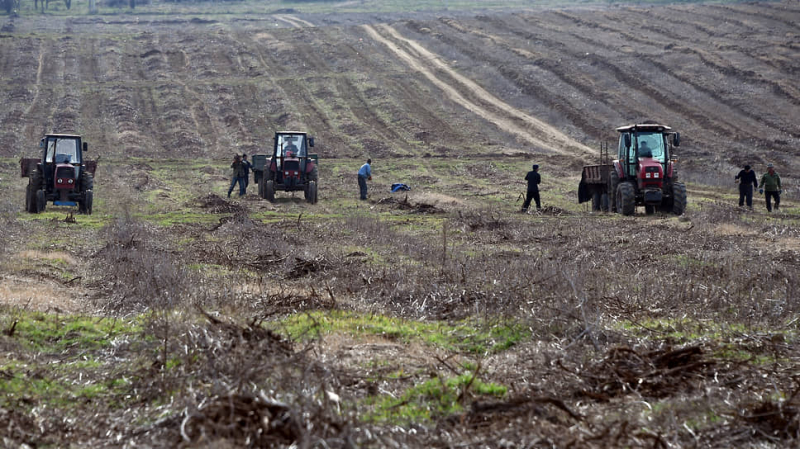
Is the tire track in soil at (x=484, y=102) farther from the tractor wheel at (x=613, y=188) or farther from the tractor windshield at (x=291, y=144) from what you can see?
the tractor wheel at (x=613, y=188)

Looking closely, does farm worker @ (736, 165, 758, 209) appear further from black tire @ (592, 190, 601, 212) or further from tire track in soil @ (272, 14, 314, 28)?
tire track in soil @ (272, 14, 314, 28)

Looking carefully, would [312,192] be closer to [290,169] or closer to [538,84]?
[290,169]

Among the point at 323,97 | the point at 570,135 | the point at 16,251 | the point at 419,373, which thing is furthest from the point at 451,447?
the point at 323,97

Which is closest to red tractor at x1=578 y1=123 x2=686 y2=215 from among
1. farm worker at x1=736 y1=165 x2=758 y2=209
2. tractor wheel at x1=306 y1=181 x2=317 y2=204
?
farm worker at x1=736 y1=165 x2=758 y2=209

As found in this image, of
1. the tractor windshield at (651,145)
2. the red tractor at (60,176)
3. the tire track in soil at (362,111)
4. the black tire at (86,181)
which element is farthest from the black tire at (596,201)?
the tire track in soil at (362,111)

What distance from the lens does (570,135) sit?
41.3 metres

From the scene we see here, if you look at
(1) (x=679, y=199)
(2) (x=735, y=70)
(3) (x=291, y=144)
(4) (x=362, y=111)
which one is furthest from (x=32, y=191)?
(2) (x=735, y=70)

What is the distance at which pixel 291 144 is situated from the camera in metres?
28.1

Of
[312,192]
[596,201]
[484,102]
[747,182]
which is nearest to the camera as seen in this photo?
[747,182]

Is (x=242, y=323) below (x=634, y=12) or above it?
below

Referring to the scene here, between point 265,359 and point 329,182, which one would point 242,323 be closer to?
point 265,359

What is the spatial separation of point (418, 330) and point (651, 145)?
14720 millimetres

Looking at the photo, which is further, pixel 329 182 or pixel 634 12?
pixel 634 12

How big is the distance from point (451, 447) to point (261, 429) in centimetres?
130
